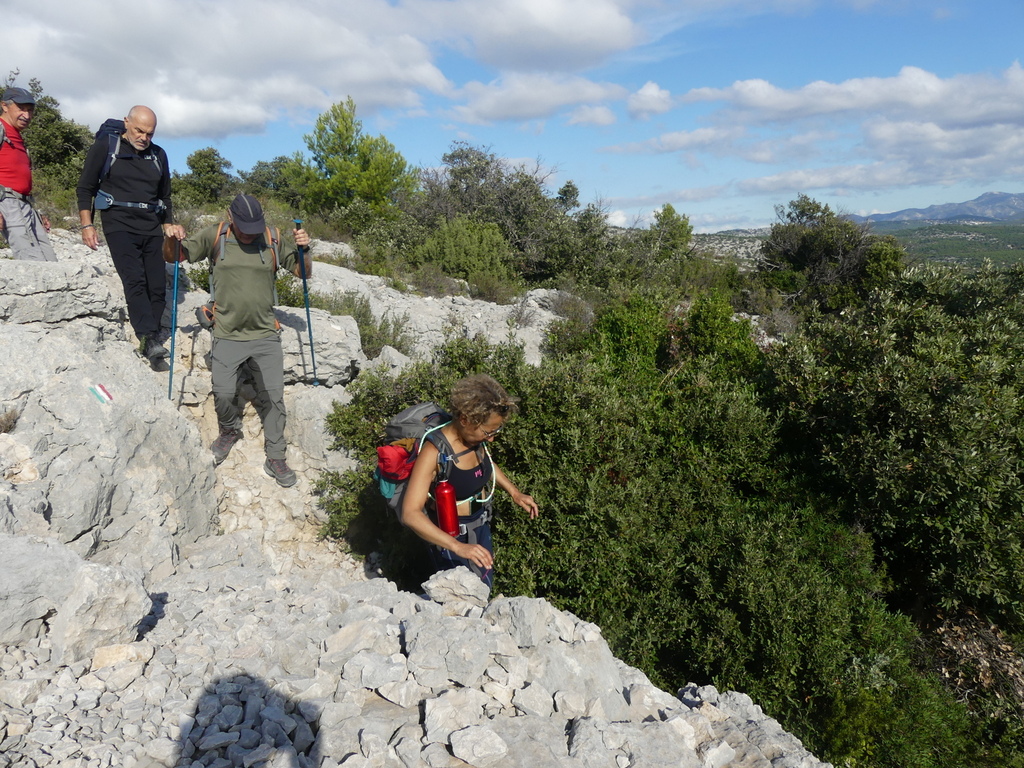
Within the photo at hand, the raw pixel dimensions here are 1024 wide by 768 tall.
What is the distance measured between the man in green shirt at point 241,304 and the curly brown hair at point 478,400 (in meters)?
2.68

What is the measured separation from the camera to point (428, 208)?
70.8ft

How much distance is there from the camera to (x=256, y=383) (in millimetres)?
5723

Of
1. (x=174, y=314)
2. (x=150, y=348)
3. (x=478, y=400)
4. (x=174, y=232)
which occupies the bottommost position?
(x=478, y=400)

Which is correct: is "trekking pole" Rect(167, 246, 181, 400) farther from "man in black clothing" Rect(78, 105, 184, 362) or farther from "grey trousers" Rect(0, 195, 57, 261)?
"grey trousers" Rect(0, 195, 57, 261)

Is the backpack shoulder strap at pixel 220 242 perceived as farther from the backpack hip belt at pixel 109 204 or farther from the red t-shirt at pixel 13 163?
the red t-shirt at pixel 13 163

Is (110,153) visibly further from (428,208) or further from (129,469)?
(428,208)

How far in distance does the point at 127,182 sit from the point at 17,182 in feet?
3.12

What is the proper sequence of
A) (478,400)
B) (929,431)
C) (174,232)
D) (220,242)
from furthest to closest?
(929,431) < (220,242) < (174,232) < (478,400)

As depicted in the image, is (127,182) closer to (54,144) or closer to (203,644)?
(203,644)

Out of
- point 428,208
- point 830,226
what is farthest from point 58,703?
point 830,226

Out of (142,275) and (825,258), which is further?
(825,258)

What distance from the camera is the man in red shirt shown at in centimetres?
527

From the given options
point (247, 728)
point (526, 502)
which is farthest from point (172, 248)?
point (247, 728)

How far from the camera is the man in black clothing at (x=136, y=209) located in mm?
5238
